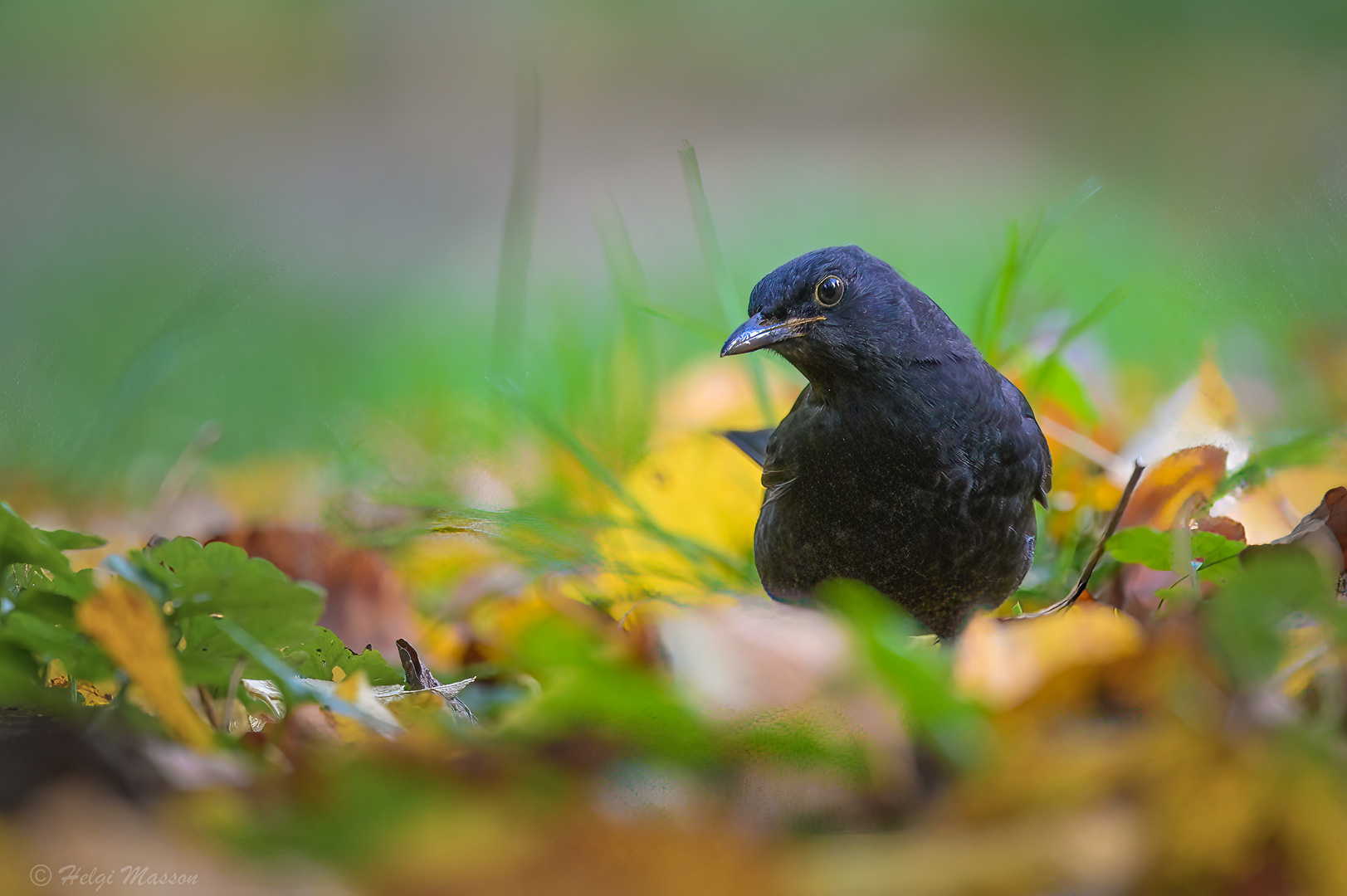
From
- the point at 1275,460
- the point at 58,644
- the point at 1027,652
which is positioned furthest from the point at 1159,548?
the point at 58,644

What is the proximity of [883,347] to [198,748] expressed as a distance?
153 centimetres

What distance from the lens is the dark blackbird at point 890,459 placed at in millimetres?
1894

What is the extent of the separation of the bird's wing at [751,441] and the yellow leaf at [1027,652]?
4.36 ft

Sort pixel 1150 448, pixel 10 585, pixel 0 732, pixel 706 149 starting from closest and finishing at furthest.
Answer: pixel 0 732, pixel 10 585, pixel 1150 448, pixel 706 149

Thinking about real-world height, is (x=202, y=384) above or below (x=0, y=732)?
below

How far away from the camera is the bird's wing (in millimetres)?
2320

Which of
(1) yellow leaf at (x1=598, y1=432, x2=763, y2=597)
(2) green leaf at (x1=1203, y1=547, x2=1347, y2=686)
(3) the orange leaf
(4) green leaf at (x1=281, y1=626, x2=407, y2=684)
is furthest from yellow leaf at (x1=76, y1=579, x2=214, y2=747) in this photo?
(3) the orange leaf

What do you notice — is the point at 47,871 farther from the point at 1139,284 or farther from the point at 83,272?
the point at 83,272

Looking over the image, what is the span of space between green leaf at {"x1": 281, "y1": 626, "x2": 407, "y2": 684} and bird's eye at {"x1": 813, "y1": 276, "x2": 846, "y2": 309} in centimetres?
116

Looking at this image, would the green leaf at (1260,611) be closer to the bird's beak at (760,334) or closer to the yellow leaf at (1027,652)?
the yellow leaf at (1027,652)

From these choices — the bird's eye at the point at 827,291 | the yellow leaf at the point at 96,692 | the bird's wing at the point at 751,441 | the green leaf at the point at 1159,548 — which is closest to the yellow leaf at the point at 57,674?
the yellow leaf at the point at 96,692

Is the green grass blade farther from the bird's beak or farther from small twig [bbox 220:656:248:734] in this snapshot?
small twig [bbox 220:656:248:734]

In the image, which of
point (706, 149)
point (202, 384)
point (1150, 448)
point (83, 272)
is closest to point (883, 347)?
point (1150, 448)

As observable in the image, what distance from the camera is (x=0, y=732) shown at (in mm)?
641
